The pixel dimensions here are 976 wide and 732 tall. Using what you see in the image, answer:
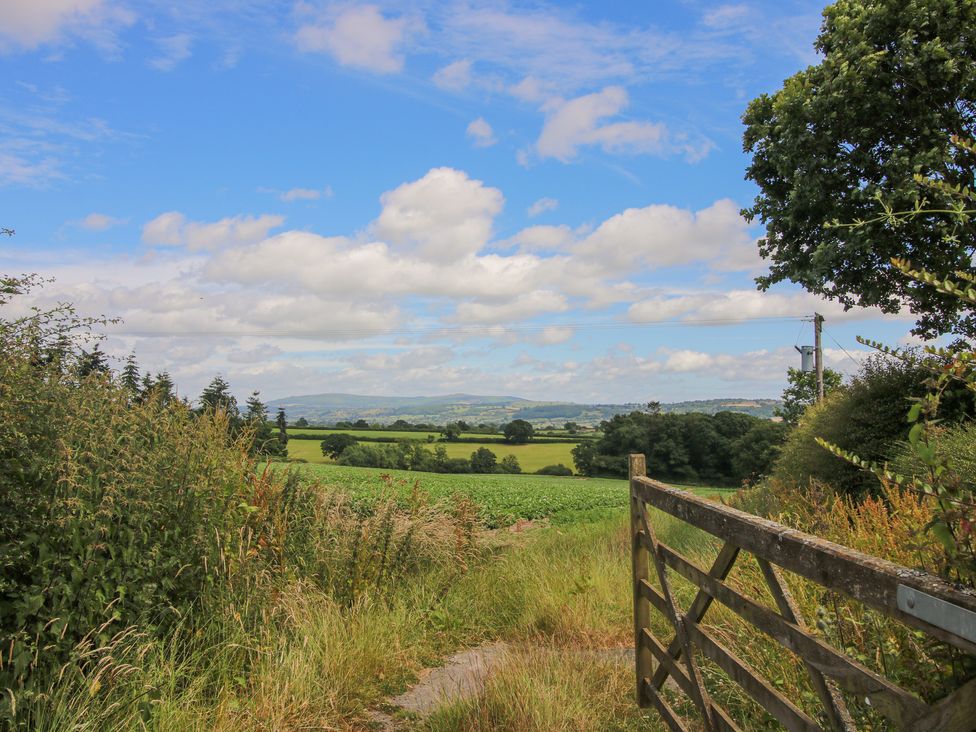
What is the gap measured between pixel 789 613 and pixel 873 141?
15.2 metres

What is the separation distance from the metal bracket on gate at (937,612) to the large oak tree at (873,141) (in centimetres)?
1232

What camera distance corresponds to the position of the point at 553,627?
6762 millimetres

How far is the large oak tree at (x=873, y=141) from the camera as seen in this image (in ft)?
42.0


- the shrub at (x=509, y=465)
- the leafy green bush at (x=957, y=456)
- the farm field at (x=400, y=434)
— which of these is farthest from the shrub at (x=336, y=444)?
the leafy green bush at (x=957, y=456)

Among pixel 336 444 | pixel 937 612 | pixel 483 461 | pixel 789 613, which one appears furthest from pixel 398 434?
pixel 937 612

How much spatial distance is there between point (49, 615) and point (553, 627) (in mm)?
4423

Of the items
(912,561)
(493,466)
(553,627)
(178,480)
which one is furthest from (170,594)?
(493,466)

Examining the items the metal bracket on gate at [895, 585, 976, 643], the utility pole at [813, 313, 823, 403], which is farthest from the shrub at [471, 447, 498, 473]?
the metal bracket on gate at [895, 585, 976, 643]

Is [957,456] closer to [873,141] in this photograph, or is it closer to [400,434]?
[873,141]

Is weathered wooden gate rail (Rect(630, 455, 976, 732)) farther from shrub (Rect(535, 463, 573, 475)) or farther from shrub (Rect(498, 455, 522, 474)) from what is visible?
shrub (Rect(535, 463, 573, 475))

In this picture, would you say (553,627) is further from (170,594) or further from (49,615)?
(49,615)

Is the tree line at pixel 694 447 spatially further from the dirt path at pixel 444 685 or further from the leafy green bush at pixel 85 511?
the leafy green bush at pixel 85 511

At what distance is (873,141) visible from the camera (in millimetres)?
14570

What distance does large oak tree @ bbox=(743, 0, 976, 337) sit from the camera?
42.0ft
